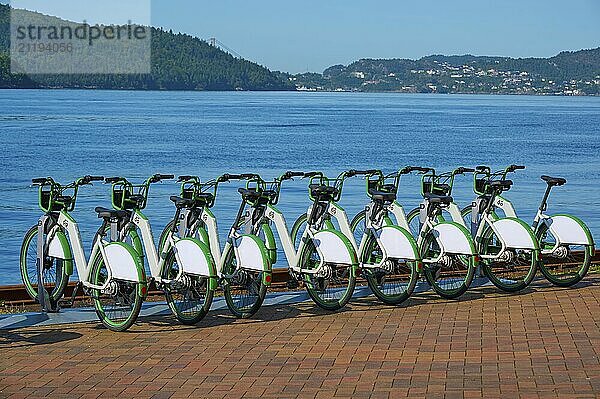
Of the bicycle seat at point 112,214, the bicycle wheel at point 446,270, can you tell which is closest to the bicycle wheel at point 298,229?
the bicycle wheel at point 446,270

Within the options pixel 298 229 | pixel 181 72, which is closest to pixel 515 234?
pixel 298 229

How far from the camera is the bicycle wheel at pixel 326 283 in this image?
857 cm

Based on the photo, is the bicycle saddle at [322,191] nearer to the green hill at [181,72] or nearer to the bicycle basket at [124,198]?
the bicycle basket at [124,198]

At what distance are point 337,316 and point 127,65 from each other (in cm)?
11132

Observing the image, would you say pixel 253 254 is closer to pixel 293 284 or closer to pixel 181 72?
pixel 293 284

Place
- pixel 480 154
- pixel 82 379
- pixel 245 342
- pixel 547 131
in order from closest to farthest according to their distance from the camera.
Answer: pixel 82 379, pixel 245 342, pixel 480 154, pixel 547 131

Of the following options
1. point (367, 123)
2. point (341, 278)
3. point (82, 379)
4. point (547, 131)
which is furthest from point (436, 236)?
point (367, 123)

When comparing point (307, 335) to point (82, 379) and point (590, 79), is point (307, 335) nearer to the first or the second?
point (82, 379)

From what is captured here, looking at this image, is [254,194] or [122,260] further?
[254,194]

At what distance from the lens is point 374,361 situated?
680cm

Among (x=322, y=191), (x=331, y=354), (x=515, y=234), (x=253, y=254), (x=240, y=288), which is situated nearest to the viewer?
(x=331, y=354)

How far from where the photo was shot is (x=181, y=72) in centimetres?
13000

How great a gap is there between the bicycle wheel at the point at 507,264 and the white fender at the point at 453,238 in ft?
1.43

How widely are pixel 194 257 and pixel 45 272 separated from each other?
1.40m
